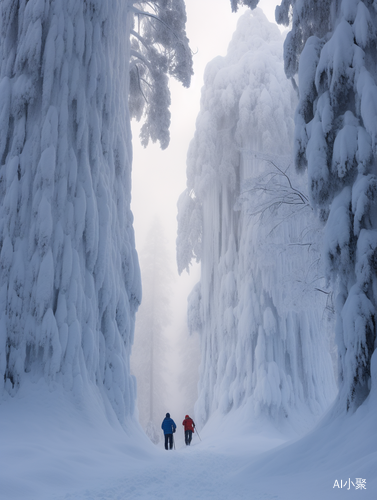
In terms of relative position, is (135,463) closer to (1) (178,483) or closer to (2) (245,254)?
(1) (178,483)

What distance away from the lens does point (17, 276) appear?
247 inches

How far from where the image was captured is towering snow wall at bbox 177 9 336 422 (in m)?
13.1

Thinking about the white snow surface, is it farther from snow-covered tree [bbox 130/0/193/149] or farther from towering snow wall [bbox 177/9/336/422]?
snow-covered tree [bbox 130/0/193/149]

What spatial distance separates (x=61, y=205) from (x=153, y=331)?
2020cm

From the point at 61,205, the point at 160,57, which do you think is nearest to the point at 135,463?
the point at 61,205

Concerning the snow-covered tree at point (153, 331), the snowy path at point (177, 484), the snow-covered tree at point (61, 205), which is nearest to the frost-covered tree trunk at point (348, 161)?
the snowy path at point (177, 484)

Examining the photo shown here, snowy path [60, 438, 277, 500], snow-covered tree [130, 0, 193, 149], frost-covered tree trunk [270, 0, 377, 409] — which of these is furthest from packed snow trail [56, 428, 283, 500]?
snow-covered tree [130, 0, 193, 149]

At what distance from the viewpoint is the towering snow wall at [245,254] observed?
514 inches

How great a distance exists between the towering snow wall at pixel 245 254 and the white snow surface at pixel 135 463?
6671 millimetres

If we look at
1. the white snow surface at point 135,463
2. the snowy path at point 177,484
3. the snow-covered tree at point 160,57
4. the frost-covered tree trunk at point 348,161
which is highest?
the snow-covered tree at point 160,57

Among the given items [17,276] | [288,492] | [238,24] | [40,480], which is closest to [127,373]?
[17,276]

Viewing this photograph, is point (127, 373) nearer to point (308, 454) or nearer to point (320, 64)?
point (308, 454)

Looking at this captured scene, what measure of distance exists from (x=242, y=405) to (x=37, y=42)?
1117cm

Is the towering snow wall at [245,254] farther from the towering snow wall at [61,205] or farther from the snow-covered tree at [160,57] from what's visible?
the towering snow wall at [61,205]
